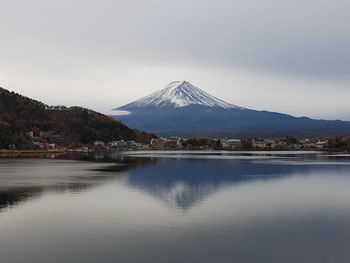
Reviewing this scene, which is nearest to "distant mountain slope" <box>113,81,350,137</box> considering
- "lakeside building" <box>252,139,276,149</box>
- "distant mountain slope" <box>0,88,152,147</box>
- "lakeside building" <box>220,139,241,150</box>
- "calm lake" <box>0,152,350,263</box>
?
"lakeside building" <box>220,139,241,150</box>

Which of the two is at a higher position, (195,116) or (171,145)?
(195,116)

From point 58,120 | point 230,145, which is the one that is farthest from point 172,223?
point 230,145

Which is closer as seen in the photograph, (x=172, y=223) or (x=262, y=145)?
(x=172, y=223)

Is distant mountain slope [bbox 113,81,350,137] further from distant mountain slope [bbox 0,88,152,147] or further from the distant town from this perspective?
distant mountain slope [bbox 0,88,152,147]

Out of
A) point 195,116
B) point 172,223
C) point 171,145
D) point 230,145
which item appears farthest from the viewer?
point 195,116

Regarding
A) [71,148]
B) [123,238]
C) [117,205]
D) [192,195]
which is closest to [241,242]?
[123,238]

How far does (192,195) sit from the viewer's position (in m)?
8.84

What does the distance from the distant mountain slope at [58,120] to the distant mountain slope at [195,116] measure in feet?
163

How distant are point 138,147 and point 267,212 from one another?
41.7 m

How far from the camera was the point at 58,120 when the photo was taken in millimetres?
44812

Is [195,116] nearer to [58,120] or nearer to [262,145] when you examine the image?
[262,145]

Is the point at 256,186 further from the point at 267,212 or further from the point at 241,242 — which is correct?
the point at 241,242

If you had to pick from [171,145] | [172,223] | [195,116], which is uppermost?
[195,116]

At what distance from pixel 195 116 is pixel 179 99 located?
15.5 metres
